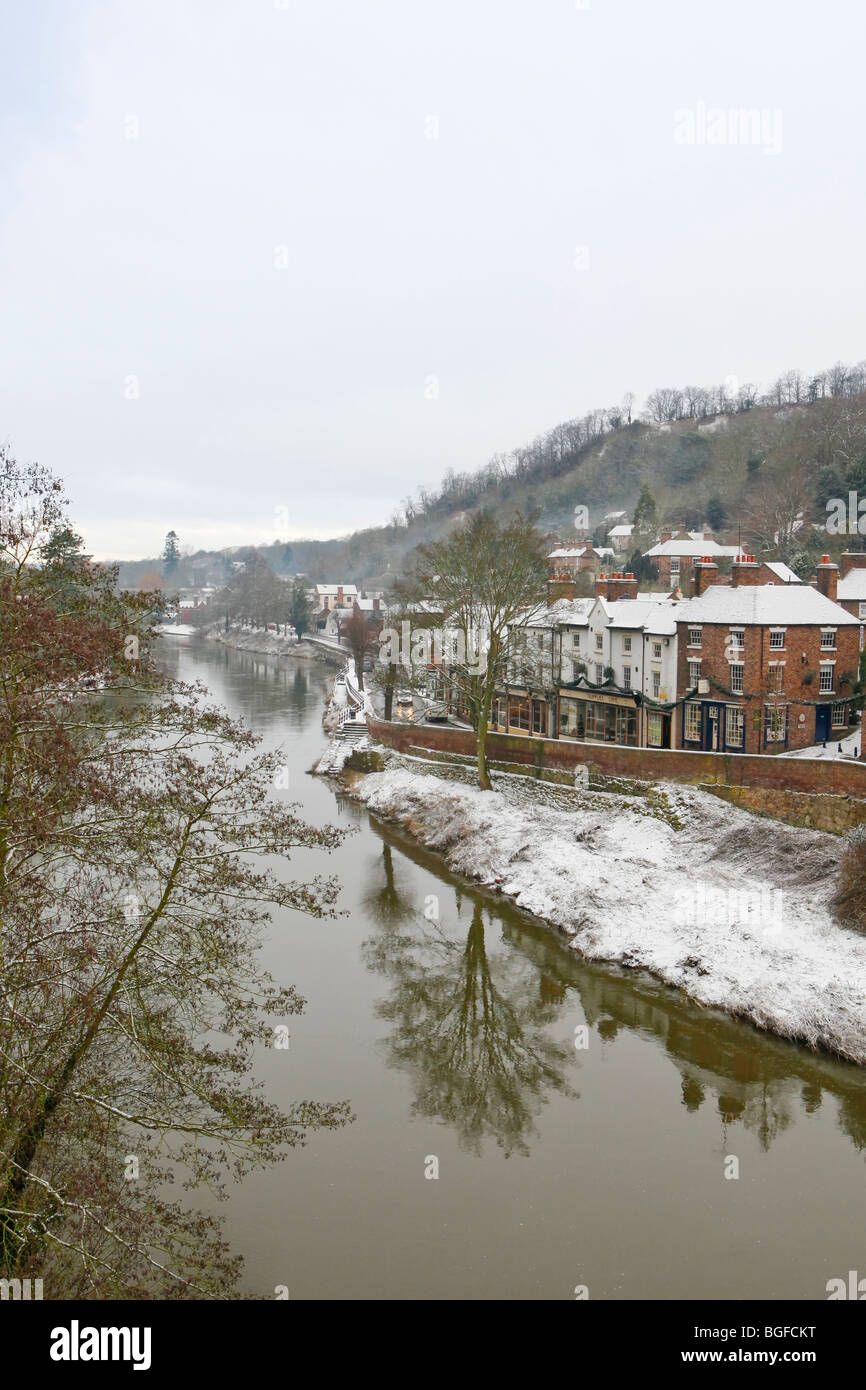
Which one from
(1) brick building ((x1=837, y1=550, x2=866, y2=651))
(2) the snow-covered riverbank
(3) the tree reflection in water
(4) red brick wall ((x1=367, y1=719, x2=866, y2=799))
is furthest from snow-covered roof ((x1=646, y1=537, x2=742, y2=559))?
(3) the tree reflection in water

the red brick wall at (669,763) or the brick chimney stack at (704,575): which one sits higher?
the brick chimney stack at (704,575)

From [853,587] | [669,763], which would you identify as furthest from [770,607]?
[853,587]

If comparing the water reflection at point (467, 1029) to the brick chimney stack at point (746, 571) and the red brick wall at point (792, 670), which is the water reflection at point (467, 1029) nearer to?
the red brick wall at point (792, 670)

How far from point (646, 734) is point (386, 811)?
354 inches

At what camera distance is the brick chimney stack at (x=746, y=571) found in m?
28.4

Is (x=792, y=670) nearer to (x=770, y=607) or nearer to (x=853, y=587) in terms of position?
(x=770, y=607)

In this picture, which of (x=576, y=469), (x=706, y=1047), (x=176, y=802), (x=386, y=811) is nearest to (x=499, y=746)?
(x=386, y=811)

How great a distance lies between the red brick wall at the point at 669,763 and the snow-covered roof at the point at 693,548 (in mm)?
27547

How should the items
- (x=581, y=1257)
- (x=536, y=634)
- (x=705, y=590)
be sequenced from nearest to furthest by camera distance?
1. (x=581, y=1257)
2. (x=705, y=590)
3. (x=536, y=634)

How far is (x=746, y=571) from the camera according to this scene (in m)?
28.5

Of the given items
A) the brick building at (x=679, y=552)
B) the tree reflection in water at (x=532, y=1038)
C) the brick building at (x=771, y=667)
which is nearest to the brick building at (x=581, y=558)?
the brick building at (x=679, y=552)

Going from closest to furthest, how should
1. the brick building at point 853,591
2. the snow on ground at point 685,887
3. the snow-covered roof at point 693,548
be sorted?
1. the snow on ground at point 685,887
2. the brick building at point 853,591
3. the snow-covered roof at point 693,548
